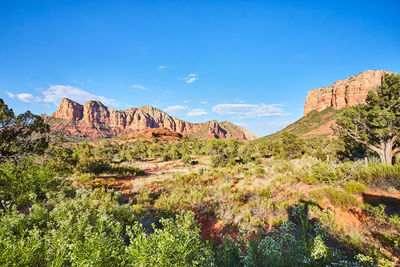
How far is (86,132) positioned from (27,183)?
5714 inches

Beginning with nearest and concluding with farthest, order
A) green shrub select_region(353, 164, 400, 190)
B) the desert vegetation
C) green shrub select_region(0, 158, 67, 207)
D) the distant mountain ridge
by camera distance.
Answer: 1. the desert vegetation
2. green shrub select_region(0, 158, 67, 207)
3. green shrub select_region(353, 164, 400, 190)
4. the distant mountain ridge

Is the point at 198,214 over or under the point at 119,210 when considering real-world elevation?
under

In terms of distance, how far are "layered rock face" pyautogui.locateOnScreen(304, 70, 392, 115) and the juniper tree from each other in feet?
314

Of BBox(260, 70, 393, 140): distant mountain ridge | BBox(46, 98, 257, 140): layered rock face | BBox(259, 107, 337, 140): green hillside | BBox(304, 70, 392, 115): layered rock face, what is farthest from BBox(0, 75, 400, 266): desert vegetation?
BBox(46, 98, 257, 140): layered rock face

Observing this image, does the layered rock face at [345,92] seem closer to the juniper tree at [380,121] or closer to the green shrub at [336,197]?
the juniper tree at [380,121]

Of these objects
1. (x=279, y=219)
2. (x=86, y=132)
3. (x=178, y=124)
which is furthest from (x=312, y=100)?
(x=86, y=132)

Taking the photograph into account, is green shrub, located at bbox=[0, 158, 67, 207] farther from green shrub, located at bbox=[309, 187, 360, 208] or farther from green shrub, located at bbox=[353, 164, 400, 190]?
green shrub, located at bbox=[353, 164, 400, 190]

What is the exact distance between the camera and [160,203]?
24.4 feet

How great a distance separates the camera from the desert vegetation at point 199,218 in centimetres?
236

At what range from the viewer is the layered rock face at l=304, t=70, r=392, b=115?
93562 mm

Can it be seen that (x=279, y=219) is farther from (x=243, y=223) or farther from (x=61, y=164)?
(x=61, y=164)

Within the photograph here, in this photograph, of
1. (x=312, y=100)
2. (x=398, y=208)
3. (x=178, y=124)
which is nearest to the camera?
(x=398, y=208)

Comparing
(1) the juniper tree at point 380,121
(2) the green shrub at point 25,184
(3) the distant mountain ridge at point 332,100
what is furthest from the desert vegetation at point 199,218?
(3) the distant mountain ridge at point 332,100

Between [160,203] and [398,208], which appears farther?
[160,203]
